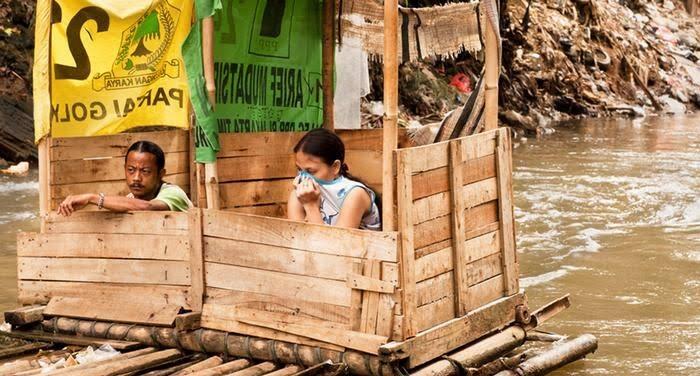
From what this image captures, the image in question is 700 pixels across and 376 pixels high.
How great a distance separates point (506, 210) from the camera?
21.1 ft

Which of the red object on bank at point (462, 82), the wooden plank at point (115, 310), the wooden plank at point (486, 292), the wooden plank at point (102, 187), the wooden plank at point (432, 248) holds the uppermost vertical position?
the red object on bank at point (462, 82)

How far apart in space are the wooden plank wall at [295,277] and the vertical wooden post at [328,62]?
2061 mm

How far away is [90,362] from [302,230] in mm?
1262

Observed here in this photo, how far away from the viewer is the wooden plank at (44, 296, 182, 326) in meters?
6.06

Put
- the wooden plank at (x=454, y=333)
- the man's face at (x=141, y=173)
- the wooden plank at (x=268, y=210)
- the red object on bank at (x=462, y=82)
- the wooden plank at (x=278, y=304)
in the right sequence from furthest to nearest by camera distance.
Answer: the red object on bank at (x=462, y=82) < the wooden plank at (x=268, y=210) < the man's face at (x=141, y=173) < the wooden plank at (x=278, y=304) < the wooden plank at (x=454, y=333)

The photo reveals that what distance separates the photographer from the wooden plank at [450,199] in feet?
18.2

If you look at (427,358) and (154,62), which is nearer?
(427,358)

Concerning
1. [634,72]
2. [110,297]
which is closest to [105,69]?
[110,297]

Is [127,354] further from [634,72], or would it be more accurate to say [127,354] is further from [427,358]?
[634,72]

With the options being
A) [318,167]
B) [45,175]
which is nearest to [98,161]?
[45,175]

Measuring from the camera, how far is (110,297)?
248 inches

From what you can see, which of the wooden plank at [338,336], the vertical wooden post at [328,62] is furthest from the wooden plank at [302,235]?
the vertical wooden post at [328,62]

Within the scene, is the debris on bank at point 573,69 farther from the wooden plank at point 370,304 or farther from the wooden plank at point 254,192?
the wooden plank at point 370,304

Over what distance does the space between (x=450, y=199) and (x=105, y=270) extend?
1.97 meters
